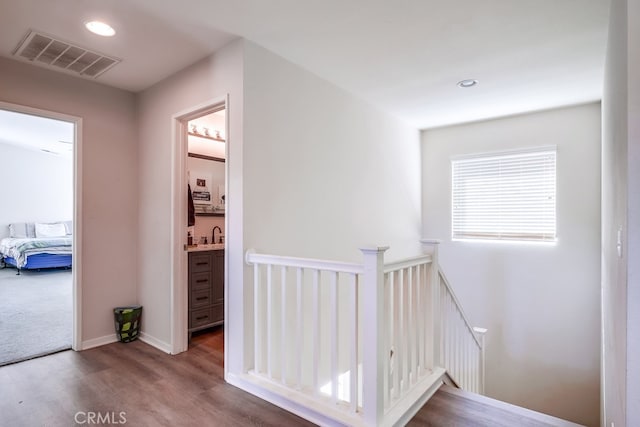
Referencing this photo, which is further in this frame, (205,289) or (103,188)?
(205,289)

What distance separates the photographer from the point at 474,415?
2092 millimetres

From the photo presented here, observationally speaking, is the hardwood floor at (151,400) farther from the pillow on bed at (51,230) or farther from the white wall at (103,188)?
the pillow on bed at (51,230)

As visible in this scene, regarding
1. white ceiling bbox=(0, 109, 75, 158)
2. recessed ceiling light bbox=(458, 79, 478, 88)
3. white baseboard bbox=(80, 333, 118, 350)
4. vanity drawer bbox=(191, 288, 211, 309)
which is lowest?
white baseboard bbox=(80, 333, 118, 350)

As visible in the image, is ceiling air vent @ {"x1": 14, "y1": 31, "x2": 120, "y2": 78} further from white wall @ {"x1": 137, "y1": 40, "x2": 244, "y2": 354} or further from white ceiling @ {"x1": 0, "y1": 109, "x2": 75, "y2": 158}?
white ceiling @ {"x1": 0, "y1": 109, "x2": 75, "y2": 158}

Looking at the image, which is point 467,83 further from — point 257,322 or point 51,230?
point 51,230

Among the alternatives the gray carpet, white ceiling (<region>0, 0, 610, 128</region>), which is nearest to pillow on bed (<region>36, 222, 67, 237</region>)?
the gray carpet

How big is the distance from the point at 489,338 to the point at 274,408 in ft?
11.1

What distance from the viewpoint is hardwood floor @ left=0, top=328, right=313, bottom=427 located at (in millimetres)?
1992

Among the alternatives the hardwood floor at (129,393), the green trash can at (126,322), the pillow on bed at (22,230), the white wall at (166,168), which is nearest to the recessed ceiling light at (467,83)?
the white wall at (166,168)

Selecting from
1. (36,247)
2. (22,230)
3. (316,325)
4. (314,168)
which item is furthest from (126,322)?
(22,230)

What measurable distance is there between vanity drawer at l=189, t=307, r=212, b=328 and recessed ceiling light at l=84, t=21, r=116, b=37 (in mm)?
2419

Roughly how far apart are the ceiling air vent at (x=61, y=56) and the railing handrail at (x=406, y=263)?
2.61 m

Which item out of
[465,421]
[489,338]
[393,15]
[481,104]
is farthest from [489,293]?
[393,15]

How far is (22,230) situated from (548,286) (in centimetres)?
1048
